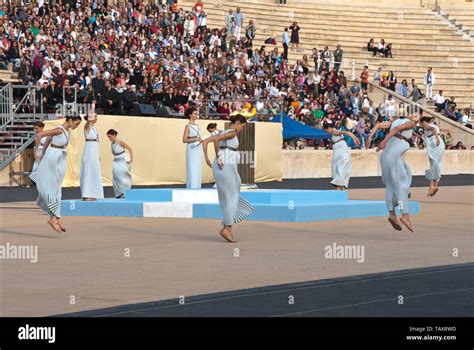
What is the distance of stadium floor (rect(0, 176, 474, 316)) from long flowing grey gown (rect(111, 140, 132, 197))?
452cm

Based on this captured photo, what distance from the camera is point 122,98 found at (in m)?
36.7

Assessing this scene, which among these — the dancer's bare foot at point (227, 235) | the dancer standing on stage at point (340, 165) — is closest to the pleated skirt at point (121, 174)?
the dancer standing on stage at point (340, 165)

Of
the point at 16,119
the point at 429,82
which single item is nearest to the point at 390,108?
the point at 429,82

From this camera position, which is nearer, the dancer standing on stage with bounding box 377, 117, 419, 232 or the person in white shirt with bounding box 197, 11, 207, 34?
the dancer standing on stage with bounding box 377, 117, 419, 232

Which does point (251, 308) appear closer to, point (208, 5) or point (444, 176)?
point (444, 176)

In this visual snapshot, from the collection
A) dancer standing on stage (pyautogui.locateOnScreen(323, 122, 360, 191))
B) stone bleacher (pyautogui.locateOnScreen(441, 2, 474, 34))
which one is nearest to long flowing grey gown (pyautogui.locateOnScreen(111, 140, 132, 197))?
dancer standing on stage (pyautogui.locateOnScreen(323, 122, 360, 191))

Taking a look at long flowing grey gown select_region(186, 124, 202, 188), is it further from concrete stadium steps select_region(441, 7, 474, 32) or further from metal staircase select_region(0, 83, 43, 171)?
concrete stadium steps select_region(441, 7, 474, 32)

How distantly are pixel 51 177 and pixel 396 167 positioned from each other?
5.54 metres

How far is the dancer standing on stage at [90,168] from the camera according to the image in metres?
25.7

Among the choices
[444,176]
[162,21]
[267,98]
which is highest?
[162,21]

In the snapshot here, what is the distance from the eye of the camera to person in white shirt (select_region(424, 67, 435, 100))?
5466 centimetres

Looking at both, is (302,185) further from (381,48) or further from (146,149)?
(381,48)
